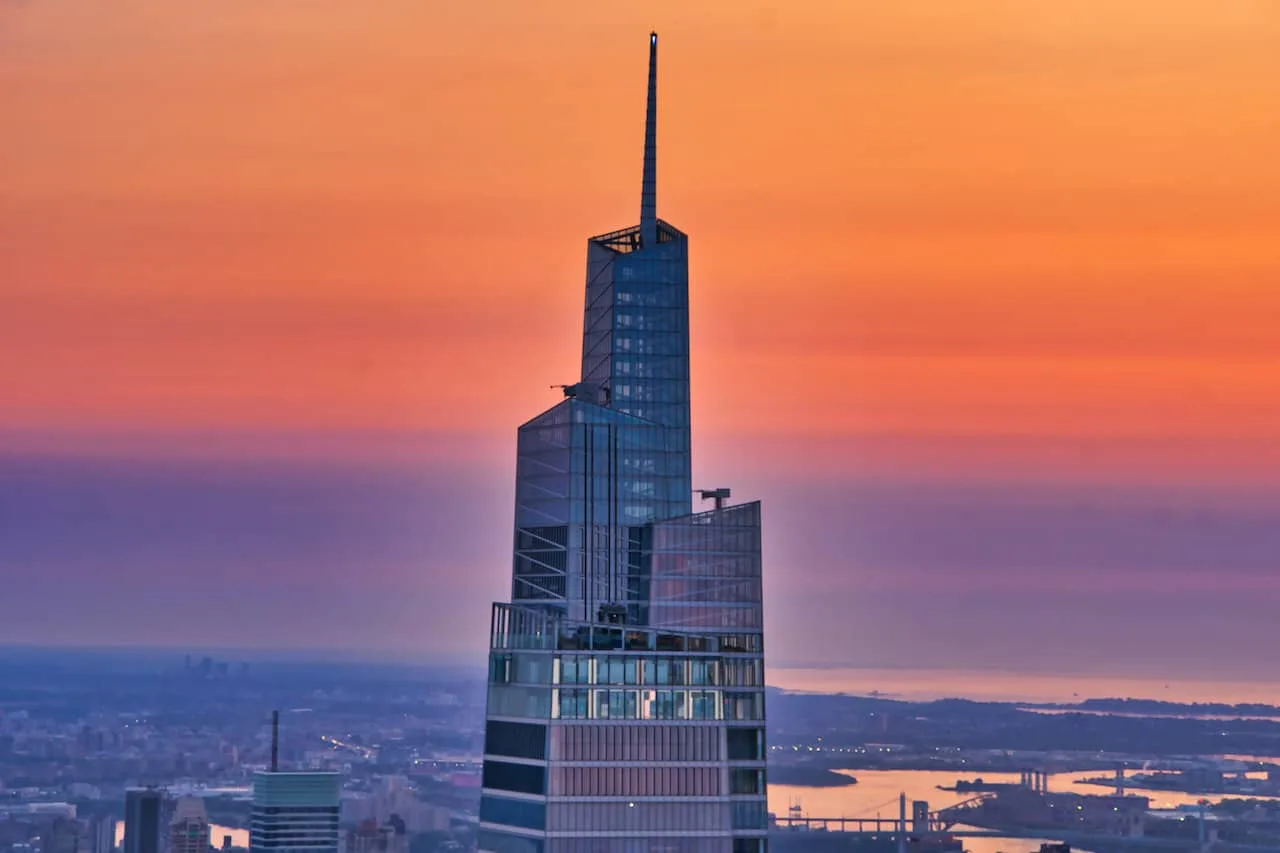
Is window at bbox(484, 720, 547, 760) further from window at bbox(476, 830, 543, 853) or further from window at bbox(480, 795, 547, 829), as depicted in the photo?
→ window at bbox(476, 830, 543, 853)

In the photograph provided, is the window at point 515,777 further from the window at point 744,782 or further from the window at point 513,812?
the window at point 744,782

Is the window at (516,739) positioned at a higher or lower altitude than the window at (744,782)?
higher

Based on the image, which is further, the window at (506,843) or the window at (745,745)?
the window at (745,745)

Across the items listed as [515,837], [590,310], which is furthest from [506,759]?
[590,310]

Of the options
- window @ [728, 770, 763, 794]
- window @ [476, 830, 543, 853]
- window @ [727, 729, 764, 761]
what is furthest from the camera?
window @ [727, 729, 764, 761]

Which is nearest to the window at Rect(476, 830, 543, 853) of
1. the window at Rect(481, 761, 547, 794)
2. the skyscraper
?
the skyscraper

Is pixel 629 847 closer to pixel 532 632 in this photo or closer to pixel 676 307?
pixel 532 632

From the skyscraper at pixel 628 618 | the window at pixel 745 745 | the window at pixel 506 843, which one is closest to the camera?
the skyscraper at pixel 628 618

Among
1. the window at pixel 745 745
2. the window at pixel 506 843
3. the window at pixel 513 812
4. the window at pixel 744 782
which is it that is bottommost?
the window at pixel 506 843

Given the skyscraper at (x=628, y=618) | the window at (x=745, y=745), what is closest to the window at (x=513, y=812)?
the skyscraper at (x=628, y=618)
